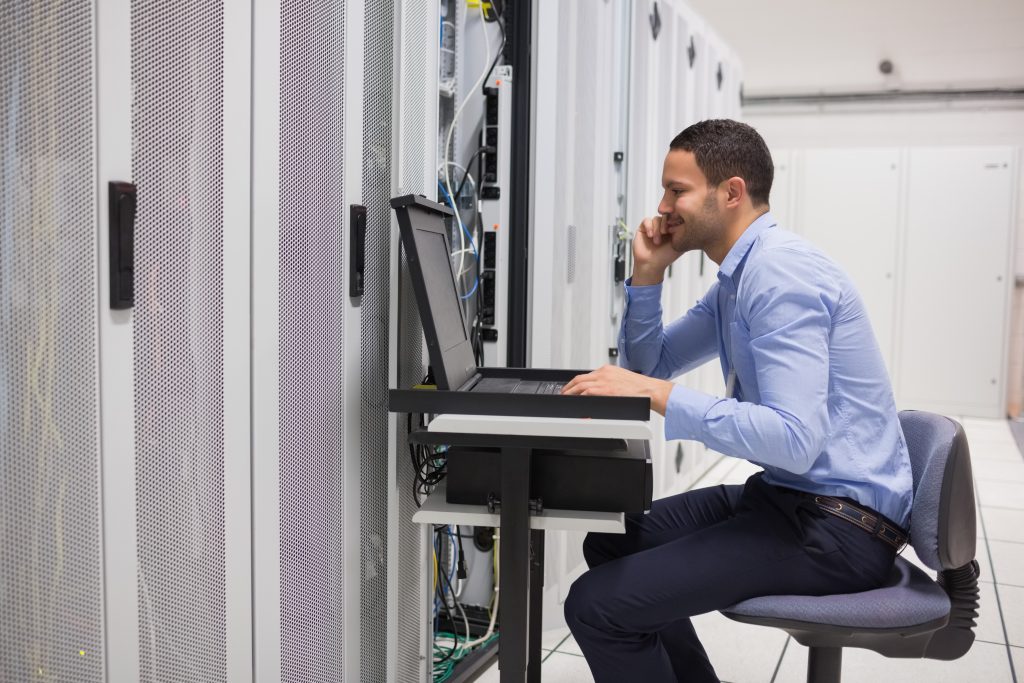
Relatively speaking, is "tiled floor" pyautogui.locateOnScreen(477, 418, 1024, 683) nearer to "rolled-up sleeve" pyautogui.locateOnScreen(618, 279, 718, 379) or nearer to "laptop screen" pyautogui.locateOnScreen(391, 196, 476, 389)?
"rolled-up sleeve" pyautogui.locateOnScreen(618, 279, 718, 379)

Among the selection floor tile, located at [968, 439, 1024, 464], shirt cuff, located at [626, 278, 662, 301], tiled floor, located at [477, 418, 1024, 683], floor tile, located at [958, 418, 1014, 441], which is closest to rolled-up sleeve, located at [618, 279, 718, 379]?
shirt cuff, located at [626, 278, 662, 301]

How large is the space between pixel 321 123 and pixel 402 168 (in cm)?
24

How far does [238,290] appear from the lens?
53.9 inches

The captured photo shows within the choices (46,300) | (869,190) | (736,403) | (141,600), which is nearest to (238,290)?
(46,300)

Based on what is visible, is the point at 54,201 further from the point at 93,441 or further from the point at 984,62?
the point at 984,62

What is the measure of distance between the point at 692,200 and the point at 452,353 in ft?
1.99

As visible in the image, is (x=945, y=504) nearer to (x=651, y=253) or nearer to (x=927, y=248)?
(x=651, y=253)

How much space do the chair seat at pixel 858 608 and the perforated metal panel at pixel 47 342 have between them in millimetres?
1092

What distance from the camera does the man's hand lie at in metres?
1.51

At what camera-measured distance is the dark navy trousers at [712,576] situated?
4.99 feet

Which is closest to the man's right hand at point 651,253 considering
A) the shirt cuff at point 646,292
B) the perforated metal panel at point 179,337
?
the shirt cuff at point 646,292

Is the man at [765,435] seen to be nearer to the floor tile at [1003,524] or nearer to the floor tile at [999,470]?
the floor tile at [1003,524]

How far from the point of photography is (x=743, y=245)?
1700 millimetres

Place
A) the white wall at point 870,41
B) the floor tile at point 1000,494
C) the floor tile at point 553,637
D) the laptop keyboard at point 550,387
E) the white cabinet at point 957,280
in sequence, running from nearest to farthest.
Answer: the laptop keyboard at point 550,387
the floor tile at point 553,637
the floor tile at point 1000,494
the white wall at point 870,41
the white cabinet at point 957,280
